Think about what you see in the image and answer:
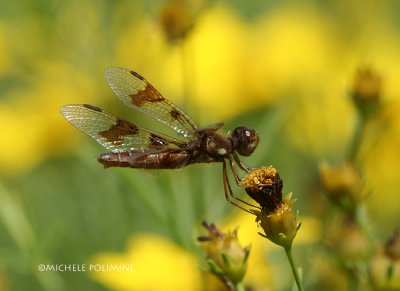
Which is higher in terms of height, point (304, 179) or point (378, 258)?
point (378, 258)

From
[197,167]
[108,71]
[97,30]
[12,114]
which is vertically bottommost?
[12,114]

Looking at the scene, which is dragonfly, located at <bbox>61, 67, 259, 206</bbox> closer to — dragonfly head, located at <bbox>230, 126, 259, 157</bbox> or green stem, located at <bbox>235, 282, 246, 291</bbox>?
dragonfly head, located at <bbox>230, 126, 259, 157</bbox>

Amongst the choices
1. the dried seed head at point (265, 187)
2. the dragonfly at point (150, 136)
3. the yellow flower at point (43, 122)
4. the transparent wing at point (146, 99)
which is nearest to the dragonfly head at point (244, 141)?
the dragonfly at point (150, 136)

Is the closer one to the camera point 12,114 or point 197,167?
point 197,167

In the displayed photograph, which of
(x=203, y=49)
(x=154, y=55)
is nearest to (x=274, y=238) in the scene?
(x=154, y=55)

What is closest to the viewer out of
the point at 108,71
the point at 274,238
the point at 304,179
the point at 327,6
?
the point at 274,238

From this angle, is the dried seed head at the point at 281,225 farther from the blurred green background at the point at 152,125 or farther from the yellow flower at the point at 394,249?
the blurred green background at the point at 152,125

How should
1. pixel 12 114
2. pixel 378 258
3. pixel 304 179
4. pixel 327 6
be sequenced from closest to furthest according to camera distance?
pixel 378 258, pixel 304 179, pixel 12 114, pixel 327 6

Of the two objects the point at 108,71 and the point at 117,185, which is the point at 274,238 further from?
the point at 117,185
